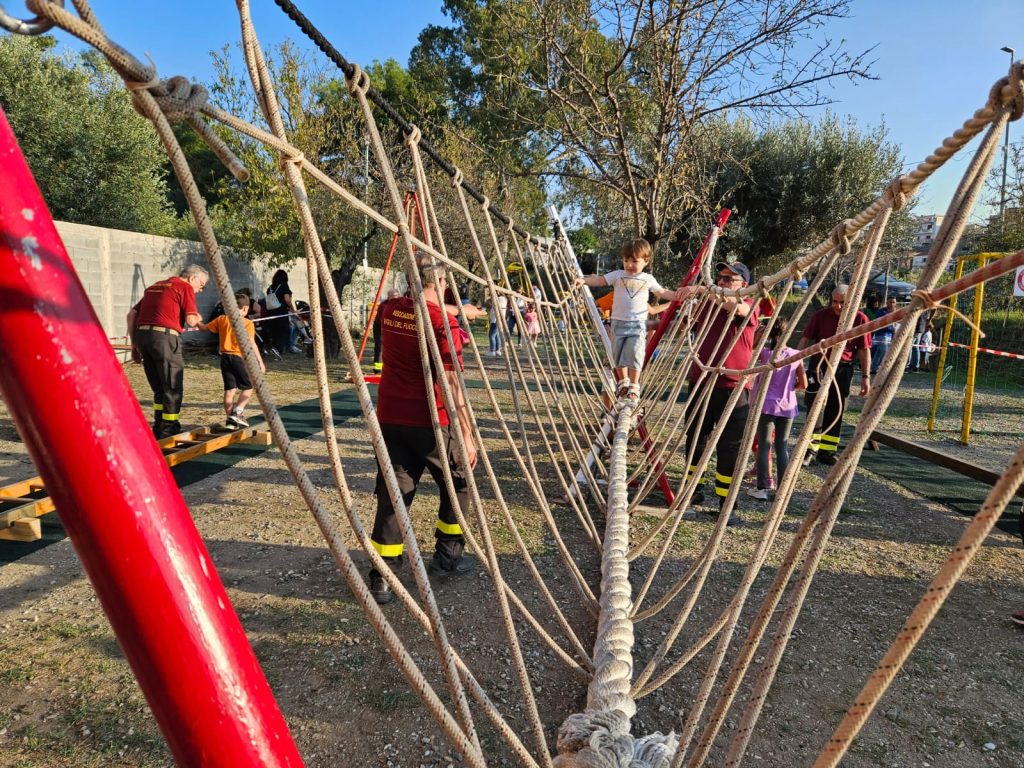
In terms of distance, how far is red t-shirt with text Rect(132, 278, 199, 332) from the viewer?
14.6ft

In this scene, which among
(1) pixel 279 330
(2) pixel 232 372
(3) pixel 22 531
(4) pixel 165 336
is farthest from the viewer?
(1) pixel 279 330

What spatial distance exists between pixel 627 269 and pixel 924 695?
285 cm

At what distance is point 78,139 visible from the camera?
469 inches

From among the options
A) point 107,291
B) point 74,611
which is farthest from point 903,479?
point 107,291

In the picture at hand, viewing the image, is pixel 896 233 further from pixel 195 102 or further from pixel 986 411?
pixel 195 102

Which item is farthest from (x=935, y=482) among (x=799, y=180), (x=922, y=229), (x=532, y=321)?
(x=922, y=229)

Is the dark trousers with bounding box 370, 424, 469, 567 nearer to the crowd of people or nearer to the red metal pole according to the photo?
the crowd of people

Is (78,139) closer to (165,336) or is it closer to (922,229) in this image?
(165,336)

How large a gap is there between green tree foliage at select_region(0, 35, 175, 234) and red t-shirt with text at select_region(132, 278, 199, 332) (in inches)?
333

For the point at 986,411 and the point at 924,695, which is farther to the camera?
the point at 986,411

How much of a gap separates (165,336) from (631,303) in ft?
10.6

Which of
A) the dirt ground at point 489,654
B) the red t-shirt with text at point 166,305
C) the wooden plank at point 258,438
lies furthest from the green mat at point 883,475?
the red t-shirt with text at point 166,305

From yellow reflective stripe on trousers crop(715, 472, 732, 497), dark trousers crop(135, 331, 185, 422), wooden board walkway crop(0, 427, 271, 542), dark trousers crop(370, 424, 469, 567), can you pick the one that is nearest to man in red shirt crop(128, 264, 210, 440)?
dark trousers crop(135, 331, 185, 422)

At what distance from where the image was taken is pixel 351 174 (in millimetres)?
10383
